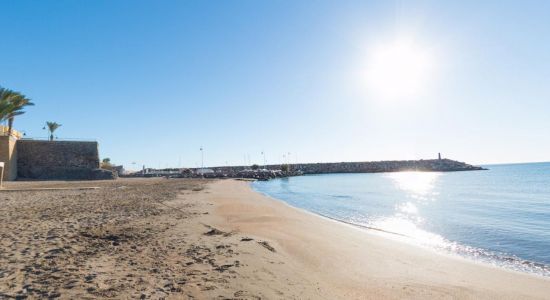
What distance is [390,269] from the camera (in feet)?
26.2

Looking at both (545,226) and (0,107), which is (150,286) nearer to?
(545,226)

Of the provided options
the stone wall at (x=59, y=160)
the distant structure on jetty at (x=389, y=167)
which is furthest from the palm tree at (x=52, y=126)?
the distant structure on jetty at (x=389, y=167)

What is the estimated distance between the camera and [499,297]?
6.44 m

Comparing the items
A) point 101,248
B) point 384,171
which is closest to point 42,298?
point 101,248

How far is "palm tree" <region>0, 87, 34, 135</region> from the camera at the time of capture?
117ft

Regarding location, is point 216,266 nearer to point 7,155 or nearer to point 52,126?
point 7,155

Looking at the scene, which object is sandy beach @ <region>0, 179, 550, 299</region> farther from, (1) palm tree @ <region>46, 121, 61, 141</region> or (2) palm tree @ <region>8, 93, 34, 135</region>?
(1) palm tree @ <region>46, 121, 61, 141</region>

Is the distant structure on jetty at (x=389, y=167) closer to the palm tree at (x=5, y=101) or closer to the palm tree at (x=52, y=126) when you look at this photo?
the palm tree at (x=52, y=126)

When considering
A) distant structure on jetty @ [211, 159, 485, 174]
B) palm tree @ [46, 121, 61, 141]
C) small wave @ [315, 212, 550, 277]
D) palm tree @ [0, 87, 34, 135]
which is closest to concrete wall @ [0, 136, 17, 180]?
palm tree @ [0, 87, 34, 135]

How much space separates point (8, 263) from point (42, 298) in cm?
227

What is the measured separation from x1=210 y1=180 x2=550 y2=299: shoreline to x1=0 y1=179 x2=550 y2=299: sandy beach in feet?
0.09

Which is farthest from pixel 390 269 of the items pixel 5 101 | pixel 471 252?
pixel 5 101

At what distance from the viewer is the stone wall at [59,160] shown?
147ft

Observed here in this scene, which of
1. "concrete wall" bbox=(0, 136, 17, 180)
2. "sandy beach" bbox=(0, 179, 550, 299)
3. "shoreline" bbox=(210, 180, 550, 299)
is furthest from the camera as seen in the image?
"concrete wall" bbox=(0, 136, 17, 180)
